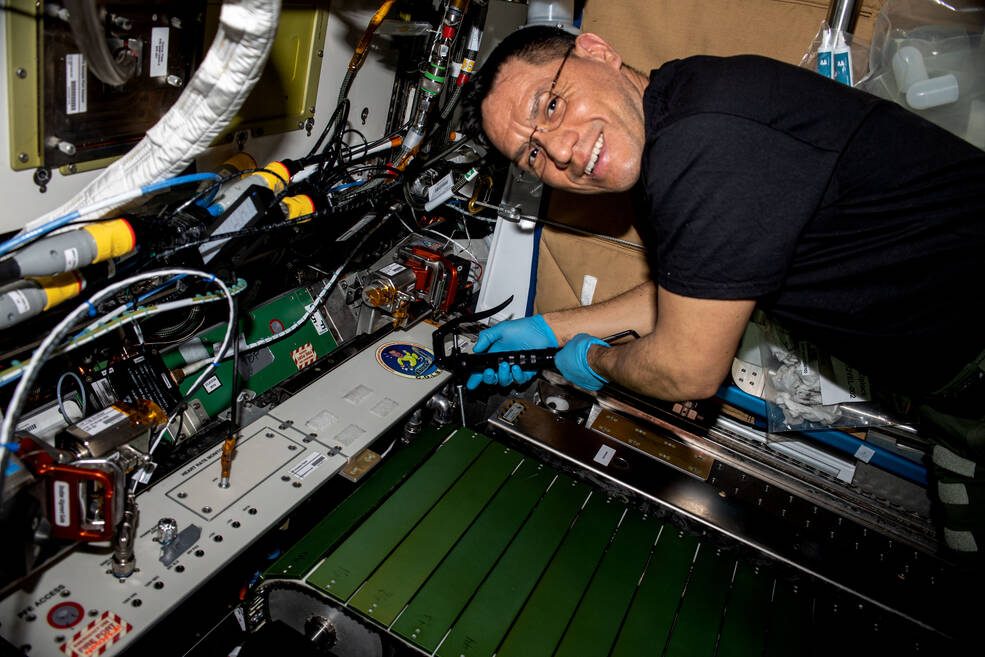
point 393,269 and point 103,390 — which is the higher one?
point 393,269

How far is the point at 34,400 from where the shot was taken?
1.51m

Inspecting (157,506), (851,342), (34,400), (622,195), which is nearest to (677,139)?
(851,342)

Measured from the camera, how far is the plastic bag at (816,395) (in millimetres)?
2188

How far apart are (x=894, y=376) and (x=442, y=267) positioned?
1.60 metres

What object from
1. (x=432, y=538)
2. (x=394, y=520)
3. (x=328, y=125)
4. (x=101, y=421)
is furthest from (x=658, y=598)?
(x=328, y=125)

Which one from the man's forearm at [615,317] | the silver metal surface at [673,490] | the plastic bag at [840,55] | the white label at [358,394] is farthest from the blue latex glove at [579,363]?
the plastic bag at [840,55]

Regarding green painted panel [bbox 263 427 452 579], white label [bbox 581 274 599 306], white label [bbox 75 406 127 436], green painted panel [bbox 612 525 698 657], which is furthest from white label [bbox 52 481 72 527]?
white label [bbox 581 274 599 306]

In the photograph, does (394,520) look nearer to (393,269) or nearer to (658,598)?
(658,598)

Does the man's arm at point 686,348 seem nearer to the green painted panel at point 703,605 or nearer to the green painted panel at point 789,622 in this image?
the green painted panel at point 703,605

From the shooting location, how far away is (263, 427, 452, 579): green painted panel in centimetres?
143

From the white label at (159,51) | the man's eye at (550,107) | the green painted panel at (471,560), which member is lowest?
the green painted panel at (471,560)

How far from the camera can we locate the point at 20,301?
1.13 m

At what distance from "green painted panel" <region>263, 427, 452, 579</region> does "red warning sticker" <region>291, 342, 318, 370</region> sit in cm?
73

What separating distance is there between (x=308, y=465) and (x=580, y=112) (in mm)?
1209
